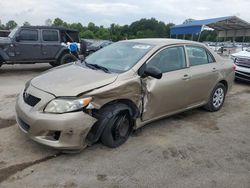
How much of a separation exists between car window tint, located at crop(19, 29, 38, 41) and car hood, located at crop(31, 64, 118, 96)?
22.0 feet

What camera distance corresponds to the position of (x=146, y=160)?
12.3 ft

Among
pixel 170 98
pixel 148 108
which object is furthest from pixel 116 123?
pixel 170 98

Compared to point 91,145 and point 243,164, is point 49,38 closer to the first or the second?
point 91,145

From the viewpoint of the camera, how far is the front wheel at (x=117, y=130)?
3.81 meters

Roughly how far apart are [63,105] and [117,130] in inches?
35.4

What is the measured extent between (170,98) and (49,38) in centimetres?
771

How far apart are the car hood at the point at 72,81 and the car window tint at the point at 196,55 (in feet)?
6.03

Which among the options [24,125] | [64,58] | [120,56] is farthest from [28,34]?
[24,125]

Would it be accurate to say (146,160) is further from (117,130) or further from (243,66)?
(243,66)

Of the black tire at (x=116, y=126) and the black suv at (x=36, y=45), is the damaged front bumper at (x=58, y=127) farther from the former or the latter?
the black suv at (x=36, y=45)

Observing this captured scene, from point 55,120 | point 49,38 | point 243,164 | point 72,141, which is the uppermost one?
point 49,38

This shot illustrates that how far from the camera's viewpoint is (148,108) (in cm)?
431

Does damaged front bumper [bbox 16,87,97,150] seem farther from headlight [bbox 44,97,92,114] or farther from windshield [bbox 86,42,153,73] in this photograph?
windshield [bbox 86,42,153,73]

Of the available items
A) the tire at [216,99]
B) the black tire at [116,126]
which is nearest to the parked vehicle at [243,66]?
the tire at [216,99]
